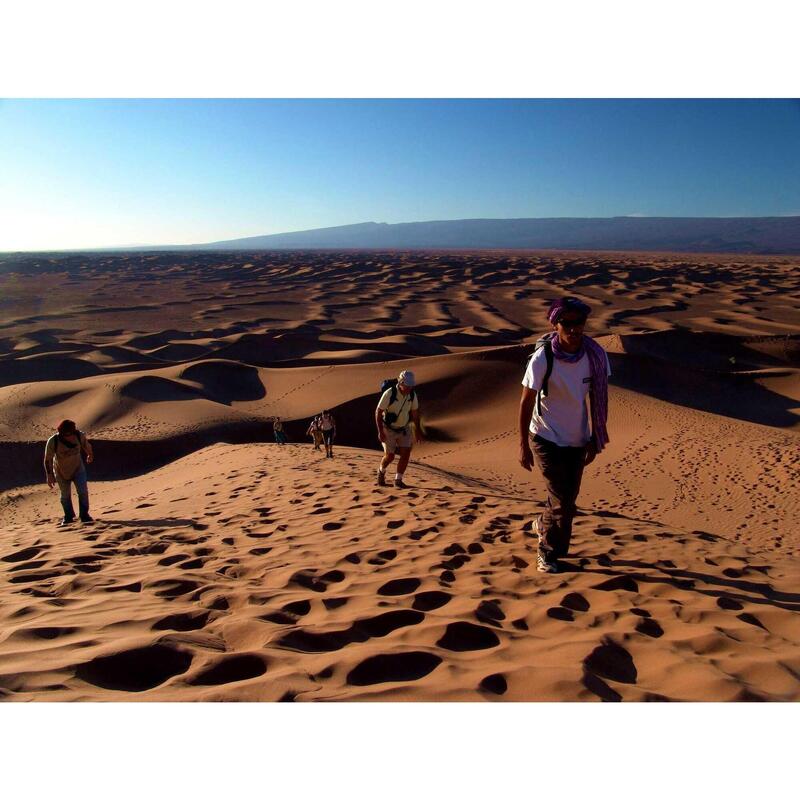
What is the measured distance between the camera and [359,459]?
30.7ft

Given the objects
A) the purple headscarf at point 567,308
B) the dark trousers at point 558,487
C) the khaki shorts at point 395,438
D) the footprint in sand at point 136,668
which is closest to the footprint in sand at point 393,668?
the footprint in sand at point 136,668

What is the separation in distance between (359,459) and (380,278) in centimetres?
4751

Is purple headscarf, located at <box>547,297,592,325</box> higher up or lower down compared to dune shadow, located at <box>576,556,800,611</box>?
higher up

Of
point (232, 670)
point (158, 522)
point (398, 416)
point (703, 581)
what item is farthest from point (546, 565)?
point (158, 522)

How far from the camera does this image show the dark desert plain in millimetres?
2613

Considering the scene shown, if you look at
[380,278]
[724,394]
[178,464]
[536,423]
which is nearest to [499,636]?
[536,423]

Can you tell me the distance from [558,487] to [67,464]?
17.7ft

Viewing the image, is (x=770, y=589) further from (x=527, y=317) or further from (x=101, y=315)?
(x=101, y=315)

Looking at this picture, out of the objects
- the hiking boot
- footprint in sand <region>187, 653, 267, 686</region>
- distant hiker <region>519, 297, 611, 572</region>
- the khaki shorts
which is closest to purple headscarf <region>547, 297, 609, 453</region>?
distant hiker <region>519, 297, 611, 572</region>

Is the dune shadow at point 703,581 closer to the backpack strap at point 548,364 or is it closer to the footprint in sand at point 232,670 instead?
the backpack strap at point 548,364

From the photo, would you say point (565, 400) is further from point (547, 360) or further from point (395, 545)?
point (395, 545)

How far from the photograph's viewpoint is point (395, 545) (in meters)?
4.62

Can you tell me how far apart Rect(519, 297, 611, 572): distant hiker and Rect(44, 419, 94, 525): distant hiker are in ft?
16.5

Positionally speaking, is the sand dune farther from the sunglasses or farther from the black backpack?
the sunglasses
